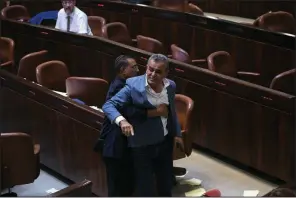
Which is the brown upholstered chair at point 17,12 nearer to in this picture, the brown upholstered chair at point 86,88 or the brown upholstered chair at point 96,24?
the brown upholstered chair at point 96,24

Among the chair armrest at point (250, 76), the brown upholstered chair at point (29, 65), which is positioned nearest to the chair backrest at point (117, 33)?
the brown upholstered chair at point (29, 65)

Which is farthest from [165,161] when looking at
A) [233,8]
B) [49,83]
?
[233,8]

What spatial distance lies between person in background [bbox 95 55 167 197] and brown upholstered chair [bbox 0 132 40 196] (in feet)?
1.84

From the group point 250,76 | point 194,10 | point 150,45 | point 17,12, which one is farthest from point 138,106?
point 17,12

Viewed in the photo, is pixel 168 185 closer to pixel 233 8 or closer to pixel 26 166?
pixel 26 166

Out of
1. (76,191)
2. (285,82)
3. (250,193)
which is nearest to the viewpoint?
(76,191)

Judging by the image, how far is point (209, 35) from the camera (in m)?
6.38

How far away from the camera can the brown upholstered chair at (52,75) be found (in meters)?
5.05

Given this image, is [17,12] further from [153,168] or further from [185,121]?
[153,168]

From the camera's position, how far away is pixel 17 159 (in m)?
4.04

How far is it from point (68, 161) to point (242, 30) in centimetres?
236

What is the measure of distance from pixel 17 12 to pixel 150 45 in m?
2.52

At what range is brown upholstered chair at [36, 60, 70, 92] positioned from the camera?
505 centimetres

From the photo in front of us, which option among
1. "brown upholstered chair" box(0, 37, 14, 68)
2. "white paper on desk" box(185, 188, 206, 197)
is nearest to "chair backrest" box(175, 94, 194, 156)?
"white paper on desk" box(185, 188, 206, 197)
